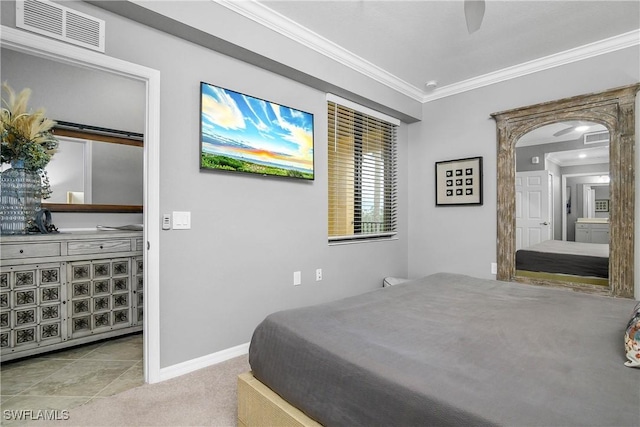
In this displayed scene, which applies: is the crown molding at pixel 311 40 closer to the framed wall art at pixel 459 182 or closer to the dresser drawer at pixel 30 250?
the framed wall art at pixel 459 182

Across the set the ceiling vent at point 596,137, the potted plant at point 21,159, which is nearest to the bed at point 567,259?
the ceiling vent at point 596,137

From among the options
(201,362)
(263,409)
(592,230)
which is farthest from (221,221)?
(592,230)

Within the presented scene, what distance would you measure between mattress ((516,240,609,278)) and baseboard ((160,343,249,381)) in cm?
287

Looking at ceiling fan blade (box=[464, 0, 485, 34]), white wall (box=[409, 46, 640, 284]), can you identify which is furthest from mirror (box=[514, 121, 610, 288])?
ceiling fan blade (box=[464, 0, 485, 34])

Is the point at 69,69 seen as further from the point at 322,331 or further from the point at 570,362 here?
the point at 570,362

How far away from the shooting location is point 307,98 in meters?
2.96

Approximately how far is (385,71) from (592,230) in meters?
2.50

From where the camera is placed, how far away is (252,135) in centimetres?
251

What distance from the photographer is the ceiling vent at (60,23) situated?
5.37ft

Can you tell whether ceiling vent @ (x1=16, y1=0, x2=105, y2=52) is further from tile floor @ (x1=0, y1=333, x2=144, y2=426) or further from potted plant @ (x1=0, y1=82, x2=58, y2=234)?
tile floor @ (x1=0, y1=333, x2=144, y2=426)

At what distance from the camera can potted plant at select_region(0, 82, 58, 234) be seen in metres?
2.35

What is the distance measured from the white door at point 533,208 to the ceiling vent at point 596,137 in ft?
1.38

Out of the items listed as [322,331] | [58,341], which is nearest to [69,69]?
[58,341]

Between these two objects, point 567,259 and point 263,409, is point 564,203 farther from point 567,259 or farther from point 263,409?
point 263,409
